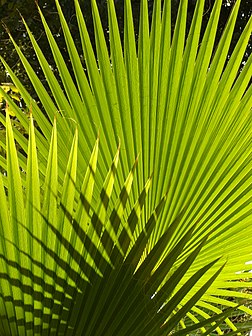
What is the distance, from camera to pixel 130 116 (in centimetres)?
135

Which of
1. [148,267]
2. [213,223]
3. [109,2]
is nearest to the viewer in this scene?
[148,267]

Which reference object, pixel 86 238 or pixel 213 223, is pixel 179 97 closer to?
pixel 213 223

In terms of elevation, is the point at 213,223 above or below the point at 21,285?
above

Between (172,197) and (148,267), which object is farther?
(172,197)

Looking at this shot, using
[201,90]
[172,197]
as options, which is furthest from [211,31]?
[172,197]

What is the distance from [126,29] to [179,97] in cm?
19

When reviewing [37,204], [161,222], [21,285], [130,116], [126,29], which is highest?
[126,29]

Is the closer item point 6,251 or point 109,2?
point 6,251

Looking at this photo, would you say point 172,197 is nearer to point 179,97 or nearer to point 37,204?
point 179,97

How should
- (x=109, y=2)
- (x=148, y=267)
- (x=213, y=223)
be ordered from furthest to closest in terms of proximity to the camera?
(x=109, y=2) < (x=213, y=223) < (x=148, y=267)

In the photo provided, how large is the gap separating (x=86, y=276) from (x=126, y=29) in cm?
67

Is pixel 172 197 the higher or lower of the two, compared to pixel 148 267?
higher

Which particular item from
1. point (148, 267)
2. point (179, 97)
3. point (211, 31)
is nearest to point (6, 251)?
point (148, 267)

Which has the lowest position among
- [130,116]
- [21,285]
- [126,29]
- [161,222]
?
[21,285]
